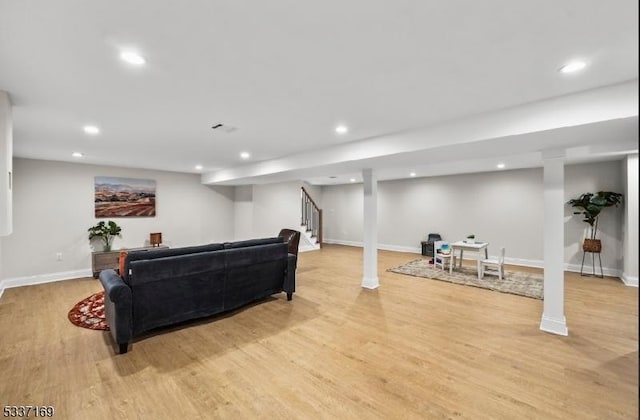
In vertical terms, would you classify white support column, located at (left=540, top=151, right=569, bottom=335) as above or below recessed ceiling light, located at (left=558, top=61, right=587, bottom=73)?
below

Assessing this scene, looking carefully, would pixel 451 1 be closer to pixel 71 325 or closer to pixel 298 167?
pixel 298 167

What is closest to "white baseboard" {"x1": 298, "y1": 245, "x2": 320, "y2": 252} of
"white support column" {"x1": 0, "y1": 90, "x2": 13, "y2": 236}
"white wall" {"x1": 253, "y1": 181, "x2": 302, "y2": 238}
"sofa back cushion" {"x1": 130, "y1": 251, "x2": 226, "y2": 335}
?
"white wall" {"x1": 253, "y1": 181, "x2": 302, "y2": 238}

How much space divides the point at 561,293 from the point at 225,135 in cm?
441

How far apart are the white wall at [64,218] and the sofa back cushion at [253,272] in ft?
13.8

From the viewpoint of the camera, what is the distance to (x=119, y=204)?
21.4ft

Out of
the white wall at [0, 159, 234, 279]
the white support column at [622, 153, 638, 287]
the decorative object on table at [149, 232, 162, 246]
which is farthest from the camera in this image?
the decorative object on table at [149, 232, 162, 246]

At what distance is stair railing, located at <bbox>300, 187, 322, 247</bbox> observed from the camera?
9.77m

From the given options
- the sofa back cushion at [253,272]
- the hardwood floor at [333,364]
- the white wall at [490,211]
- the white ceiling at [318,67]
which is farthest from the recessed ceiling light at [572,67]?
the white wall at [490,211]

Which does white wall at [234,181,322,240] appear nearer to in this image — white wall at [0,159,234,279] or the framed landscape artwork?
white wall at [0,159,234,279]

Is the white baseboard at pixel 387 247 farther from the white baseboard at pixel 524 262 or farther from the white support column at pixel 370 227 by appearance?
the white support column at pixel 370 227

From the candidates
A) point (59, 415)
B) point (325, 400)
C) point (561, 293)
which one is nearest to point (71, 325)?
point (59, 415)

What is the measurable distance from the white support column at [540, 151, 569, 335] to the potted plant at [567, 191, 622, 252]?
10.6 feet

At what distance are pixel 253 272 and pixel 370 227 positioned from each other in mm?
2064

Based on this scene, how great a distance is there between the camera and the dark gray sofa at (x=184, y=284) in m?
2.97
